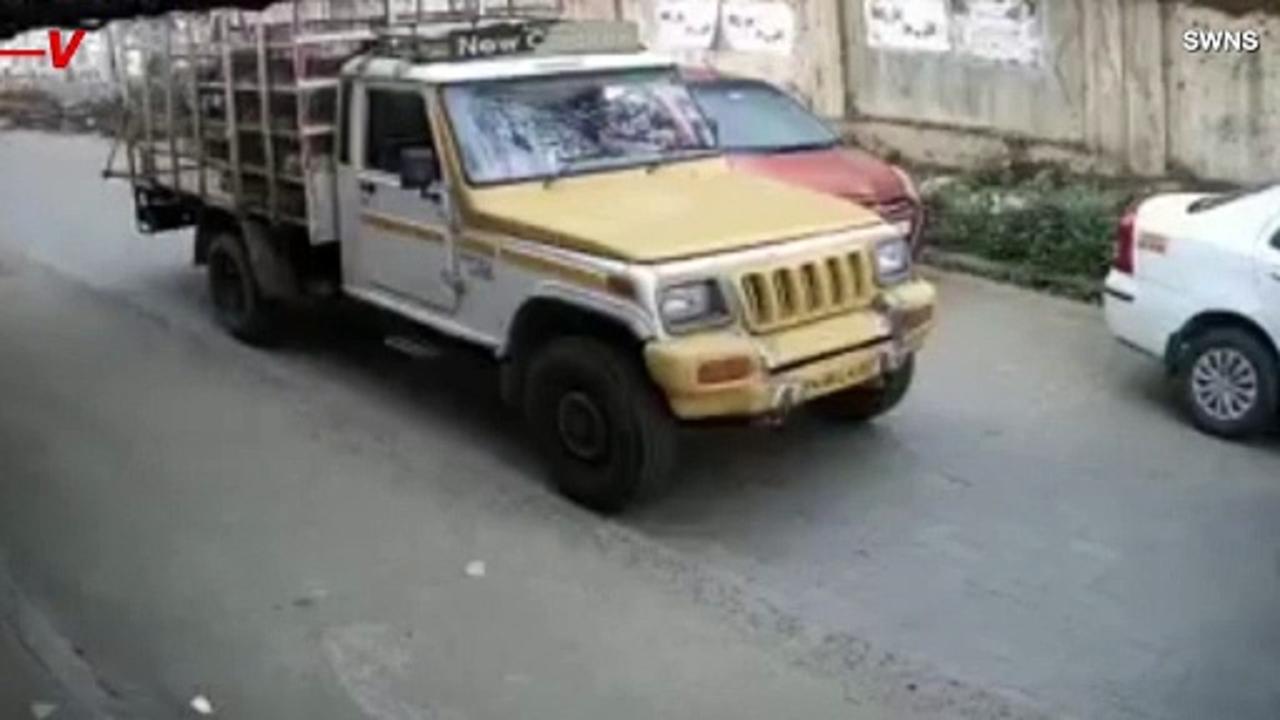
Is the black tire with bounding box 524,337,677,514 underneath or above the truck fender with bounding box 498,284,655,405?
underneath

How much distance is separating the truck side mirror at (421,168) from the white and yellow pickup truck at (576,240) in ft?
0.04

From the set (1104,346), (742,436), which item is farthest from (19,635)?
(1104,346)

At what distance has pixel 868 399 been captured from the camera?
807cm

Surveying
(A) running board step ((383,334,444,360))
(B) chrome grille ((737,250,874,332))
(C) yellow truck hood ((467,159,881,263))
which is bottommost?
(A) running board step ((383,334,444,360))

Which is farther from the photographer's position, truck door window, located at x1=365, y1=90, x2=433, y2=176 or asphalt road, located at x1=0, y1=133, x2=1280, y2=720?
truck door window, located at x1=365, y1=90, x2=433, y2=176

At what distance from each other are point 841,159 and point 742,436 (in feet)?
11.2

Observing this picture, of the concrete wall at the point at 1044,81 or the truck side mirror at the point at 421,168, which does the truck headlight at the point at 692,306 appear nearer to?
the truck side mirror at the point at 421,168

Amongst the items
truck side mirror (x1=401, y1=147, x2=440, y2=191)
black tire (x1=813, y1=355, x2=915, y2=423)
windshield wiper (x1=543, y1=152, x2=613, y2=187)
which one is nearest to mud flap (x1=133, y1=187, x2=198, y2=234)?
truck side mirror (x1=401, y1=147, x2=440, y2=191)

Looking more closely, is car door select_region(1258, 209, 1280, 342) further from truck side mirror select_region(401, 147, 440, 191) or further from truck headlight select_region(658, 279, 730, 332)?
truck side mirror select_region(401, 147, 440, 191)

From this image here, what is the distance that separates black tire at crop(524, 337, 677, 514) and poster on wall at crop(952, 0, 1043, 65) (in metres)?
7.13

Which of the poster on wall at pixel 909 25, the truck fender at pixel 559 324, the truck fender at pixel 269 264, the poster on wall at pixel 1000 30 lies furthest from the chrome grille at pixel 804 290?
the poster on wall at pixel 909 25

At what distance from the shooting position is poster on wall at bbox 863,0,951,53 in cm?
1362

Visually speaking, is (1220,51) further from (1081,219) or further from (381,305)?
(381,305)

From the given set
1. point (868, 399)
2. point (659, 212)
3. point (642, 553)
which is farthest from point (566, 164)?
point (642, 553)
